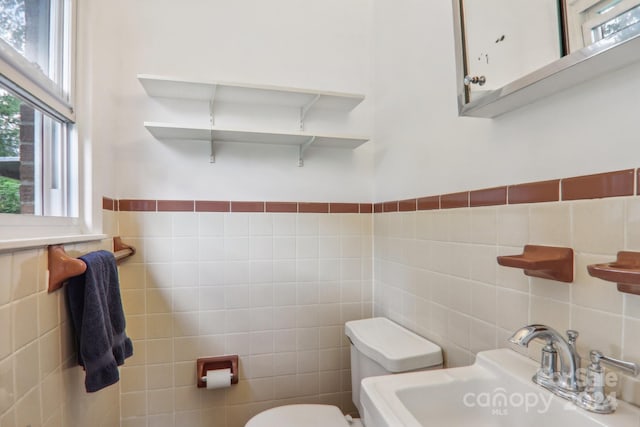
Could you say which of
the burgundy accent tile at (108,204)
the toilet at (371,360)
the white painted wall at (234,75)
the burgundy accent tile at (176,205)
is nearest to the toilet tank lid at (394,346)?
the toilet at (371,360)

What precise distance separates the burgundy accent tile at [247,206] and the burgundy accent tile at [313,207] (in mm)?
207

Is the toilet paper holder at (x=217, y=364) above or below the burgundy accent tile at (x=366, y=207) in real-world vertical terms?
below

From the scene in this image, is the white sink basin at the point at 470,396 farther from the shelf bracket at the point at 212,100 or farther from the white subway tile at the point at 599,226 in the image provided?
the shelf bracket at the point at 212,100

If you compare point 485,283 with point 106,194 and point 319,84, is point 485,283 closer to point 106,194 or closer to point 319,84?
point 319,84

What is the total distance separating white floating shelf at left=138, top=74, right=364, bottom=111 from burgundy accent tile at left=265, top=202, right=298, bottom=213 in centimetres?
50

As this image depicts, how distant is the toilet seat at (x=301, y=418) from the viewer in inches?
50.0

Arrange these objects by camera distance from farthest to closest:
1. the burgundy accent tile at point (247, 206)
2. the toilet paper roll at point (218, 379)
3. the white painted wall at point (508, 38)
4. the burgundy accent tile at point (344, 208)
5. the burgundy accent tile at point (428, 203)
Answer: the burgundy accent tile at point (344, 208) < the burgundy accent tile at point (247, 206) < the toilet paper roll at point (218, 379) < the burgundy accent tile at point (428, 203) < the white painted wall at point (508, 38)

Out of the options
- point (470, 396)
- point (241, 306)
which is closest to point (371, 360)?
point (470, 396)

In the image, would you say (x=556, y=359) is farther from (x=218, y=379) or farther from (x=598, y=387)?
(x=218, y=379)

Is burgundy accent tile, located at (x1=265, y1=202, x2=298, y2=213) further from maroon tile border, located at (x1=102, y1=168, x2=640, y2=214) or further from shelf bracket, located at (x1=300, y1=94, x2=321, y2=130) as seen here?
shelf bracket, located at (x1=300, y1=94, x2=321, y2=130)

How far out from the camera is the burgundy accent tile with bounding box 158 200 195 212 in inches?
62.0

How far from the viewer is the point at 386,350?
1195 mm

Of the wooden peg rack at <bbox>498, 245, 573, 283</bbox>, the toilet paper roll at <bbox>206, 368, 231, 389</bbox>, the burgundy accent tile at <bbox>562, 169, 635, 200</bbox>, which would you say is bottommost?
the toilet paper roll at <bbox>206, 368, 231, 389</bbox>

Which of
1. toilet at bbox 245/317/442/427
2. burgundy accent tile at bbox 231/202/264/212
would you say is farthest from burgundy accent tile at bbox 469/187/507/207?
burgundy accent tile at bbox 231/202/264/212
